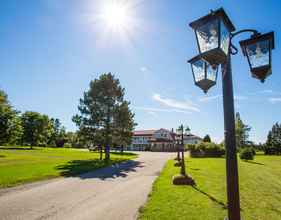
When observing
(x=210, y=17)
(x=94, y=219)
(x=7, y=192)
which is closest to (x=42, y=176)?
(x=7, y=192)

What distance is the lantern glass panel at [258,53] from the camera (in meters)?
3.12

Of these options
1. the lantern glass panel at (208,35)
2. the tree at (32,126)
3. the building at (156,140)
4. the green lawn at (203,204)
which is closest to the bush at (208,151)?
the building at (156,140)

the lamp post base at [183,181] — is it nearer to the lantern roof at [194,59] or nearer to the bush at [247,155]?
the lantern roof at [194,59]

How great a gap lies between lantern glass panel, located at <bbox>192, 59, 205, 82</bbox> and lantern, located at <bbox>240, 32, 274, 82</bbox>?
684 mm

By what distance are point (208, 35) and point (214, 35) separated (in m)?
0.10

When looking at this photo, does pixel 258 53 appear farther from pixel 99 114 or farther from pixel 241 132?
pixel 241 132

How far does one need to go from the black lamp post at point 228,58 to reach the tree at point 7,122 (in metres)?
39.6

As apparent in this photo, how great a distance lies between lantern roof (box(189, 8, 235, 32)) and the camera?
8.48 feet

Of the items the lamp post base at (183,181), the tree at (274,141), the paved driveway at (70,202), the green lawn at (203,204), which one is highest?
the tree at (274,141)

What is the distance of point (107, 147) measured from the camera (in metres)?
29.9

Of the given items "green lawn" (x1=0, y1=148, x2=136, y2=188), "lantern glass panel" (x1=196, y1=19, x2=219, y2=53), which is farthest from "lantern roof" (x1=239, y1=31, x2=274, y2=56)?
"green lawn" (x1=0, y1=148, x2=136, y2=188)

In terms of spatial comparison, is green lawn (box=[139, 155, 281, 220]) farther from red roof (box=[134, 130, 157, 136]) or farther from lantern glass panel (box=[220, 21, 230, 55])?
red roof (box=[134, 130, 157, 136])

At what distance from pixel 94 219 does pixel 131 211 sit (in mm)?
1425

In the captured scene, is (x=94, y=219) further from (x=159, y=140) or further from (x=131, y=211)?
(x=159, y=140)
